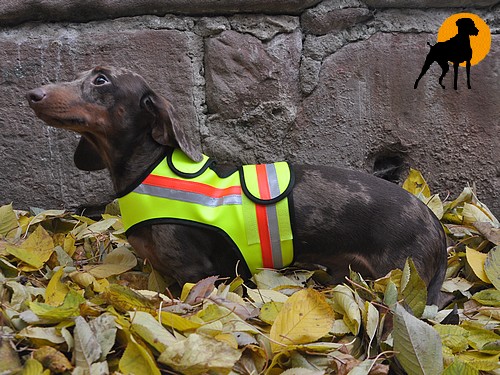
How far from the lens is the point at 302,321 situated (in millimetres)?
1683

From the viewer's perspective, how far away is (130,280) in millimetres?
2309

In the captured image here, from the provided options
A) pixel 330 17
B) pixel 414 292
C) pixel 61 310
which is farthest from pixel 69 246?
pixel 330 17

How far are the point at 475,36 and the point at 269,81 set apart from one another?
93cm

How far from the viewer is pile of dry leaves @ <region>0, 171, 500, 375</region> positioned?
1491mm

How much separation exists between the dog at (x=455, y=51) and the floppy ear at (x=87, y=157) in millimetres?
1389

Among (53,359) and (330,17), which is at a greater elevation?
(330,17)

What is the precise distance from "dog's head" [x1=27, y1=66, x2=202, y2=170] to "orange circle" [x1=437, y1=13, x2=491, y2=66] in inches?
51.6

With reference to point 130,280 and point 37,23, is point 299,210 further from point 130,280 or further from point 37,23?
point 37,23

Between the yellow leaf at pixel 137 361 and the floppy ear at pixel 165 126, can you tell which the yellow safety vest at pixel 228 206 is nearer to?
the floppy ear at pixel 165 126

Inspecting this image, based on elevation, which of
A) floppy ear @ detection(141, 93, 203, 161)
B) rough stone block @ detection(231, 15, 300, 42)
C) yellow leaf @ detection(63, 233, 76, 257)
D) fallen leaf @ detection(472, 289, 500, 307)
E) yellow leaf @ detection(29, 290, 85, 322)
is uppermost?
→ rough stone block @ detection(231, 15, 300, 42)

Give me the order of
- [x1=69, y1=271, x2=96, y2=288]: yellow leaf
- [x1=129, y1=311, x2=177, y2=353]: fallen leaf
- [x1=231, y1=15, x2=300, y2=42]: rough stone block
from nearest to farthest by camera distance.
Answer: [x1=129, y1=311, x2=177, y2=353]: fallen leaf < [x1=69, y1=271, x2=96, y2=288]: yellow leaf < [x1=231, y1=15, x2=300, y2=42]: rough stone block

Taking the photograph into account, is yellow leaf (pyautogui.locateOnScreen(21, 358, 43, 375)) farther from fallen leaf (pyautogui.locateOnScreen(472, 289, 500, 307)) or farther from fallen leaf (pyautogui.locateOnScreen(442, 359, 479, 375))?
fallen leaf (pyautogui.locateOnScreen(472, 289, 500, 307))

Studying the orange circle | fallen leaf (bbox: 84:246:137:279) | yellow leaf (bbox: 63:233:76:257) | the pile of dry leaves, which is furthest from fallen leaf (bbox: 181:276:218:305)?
the orange circle

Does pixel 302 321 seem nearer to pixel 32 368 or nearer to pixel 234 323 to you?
pixel 234 323
